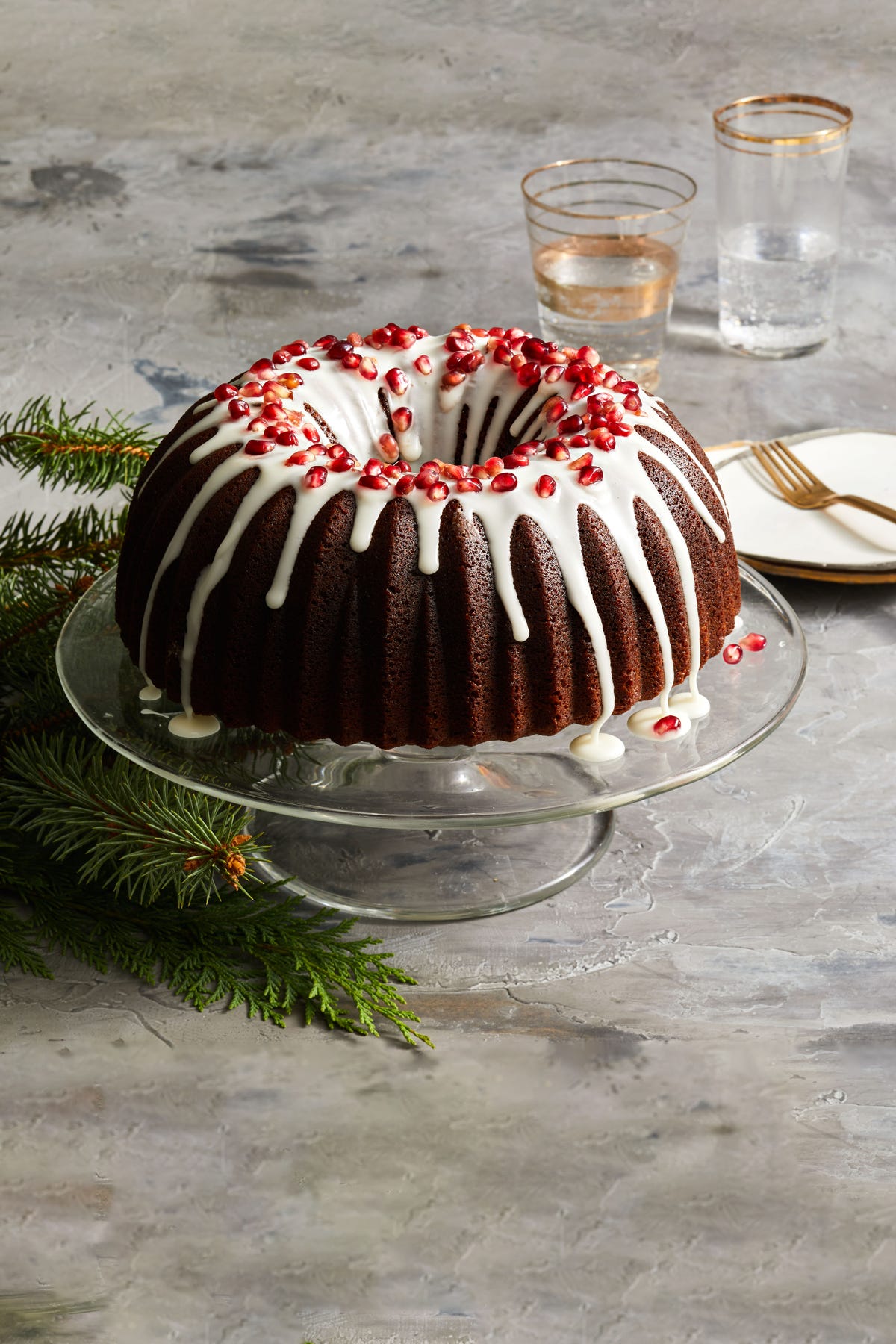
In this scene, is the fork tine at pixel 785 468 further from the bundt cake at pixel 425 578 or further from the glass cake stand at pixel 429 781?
the bundt cake at pixel 425 578

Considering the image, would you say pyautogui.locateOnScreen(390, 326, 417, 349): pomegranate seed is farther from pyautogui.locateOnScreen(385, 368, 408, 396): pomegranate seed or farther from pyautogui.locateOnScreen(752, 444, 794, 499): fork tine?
pyautogui.locateOnScreen(752, 444, 794, 499): fork tine

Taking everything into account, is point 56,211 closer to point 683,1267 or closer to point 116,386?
point 116,386

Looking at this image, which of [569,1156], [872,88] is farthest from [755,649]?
[872,88]

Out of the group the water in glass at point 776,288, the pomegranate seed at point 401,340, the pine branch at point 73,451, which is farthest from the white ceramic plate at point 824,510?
the pine branch at point 73,451

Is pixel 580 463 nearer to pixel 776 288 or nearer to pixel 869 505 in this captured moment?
pixel 869 505

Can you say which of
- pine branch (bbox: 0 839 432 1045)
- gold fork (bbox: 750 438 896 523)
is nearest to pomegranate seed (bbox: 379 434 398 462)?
pine branch (bbox: 0 839 432 1045)

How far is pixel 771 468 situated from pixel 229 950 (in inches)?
40.5

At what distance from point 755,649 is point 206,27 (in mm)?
3172

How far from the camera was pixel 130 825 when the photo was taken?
4.34 feet

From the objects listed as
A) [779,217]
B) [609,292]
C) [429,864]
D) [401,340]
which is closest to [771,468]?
[609,292]

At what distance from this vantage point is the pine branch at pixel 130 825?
130 centimetres

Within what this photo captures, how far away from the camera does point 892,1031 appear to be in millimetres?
1314

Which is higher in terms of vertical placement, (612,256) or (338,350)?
(338,350)

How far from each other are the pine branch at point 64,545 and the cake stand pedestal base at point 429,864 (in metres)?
0.35
